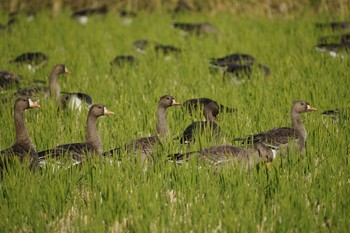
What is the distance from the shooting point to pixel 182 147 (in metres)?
7.24

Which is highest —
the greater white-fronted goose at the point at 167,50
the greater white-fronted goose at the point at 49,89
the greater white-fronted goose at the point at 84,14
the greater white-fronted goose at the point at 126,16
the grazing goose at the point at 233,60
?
the greater white-fronted goose at the point at 84,14

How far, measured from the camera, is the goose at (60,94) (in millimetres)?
9148

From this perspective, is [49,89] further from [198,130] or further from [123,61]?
[198,130]

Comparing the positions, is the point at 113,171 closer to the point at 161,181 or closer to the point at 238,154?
the point at 161,181

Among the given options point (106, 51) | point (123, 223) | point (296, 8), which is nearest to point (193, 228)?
point (123, 223)

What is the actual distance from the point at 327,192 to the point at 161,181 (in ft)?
4.57

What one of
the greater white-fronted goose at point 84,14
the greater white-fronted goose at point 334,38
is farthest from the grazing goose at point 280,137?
the greater white-fronted goose at point 84,14

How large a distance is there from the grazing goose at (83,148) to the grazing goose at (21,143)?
0.13m

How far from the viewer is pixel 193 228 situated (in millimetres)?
5086

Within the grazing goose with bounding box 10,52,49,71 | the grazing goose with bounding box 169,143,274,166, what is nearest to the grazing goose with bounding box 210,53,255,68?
the grazing goose with bounding box 10,52,49,71

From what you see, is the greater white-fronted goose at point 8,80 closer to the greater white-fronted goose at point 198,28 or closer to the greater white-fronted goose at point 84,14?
the greater white-fronted goose at point 198,28

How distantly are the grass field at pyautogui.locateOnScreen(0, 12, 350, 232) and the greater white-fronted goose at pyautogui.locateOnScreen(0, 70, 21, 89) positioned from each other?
0.17 m

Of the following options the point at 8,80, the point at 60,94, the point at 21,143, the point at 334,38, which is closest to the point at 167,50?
the point at 334,38

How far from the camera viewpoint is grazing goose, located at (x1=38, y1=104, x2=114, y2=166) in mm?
6581
